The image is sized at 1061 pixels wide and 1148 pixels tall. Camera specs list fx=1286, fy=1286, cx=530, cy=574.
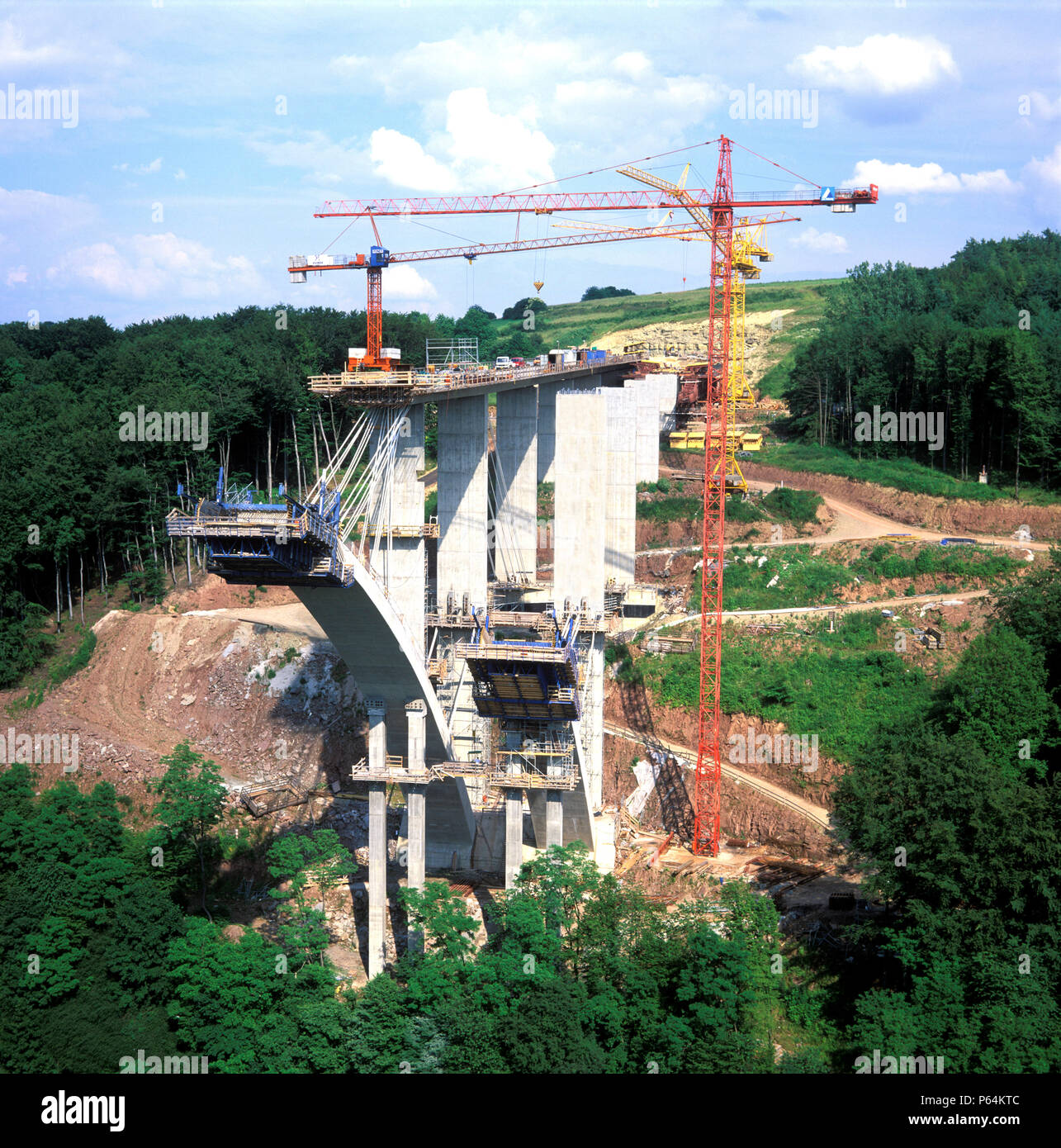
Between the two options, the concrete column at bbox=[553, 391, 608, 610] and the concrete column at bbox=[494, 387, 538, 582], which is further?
the concrete column at bbox=[494, 387, 538, 582]

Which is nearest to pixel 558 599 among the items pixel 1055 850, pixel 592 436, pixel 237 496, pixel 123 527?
pixel 592 436

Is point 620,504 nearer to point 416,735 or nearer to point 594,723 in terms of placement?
point 594,723

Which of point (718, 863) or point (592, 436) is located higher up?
point (592, 436)

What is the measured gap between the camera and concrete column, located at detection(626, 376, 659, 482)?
287 ft

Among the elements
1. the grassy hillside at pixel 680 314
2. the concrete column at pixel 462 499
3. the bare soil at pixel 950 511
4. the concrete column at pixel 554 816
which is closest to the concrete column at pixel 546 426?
the concrete column at pixel 462 499

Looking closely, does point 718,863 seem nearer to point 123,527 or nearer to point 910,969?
point 910,969

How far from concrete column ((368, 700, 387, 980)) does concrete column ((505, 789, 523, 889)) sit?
4566 mm

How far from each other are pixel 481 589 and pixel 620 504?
1664 cm

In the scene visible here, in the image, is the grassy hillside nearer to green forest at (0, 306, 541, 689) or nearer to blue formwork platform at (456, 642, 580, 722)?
green forest at (0, 306, 541, 689)

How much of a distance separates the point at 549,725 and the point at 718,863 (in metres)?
13.1

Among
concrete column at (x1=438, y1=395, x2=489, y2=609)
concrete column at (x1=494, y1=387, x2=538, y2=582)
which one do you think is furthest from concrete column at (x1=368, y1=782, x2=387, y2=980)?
concrete column at (x1=494, y1=387, x2=538, y2=582)

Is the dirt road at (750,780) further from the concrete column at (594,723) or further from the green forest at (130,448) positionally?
the green forest at (130,448)

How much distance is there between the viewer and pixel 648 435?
88562mm

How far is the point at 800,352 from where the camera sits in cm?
10806
